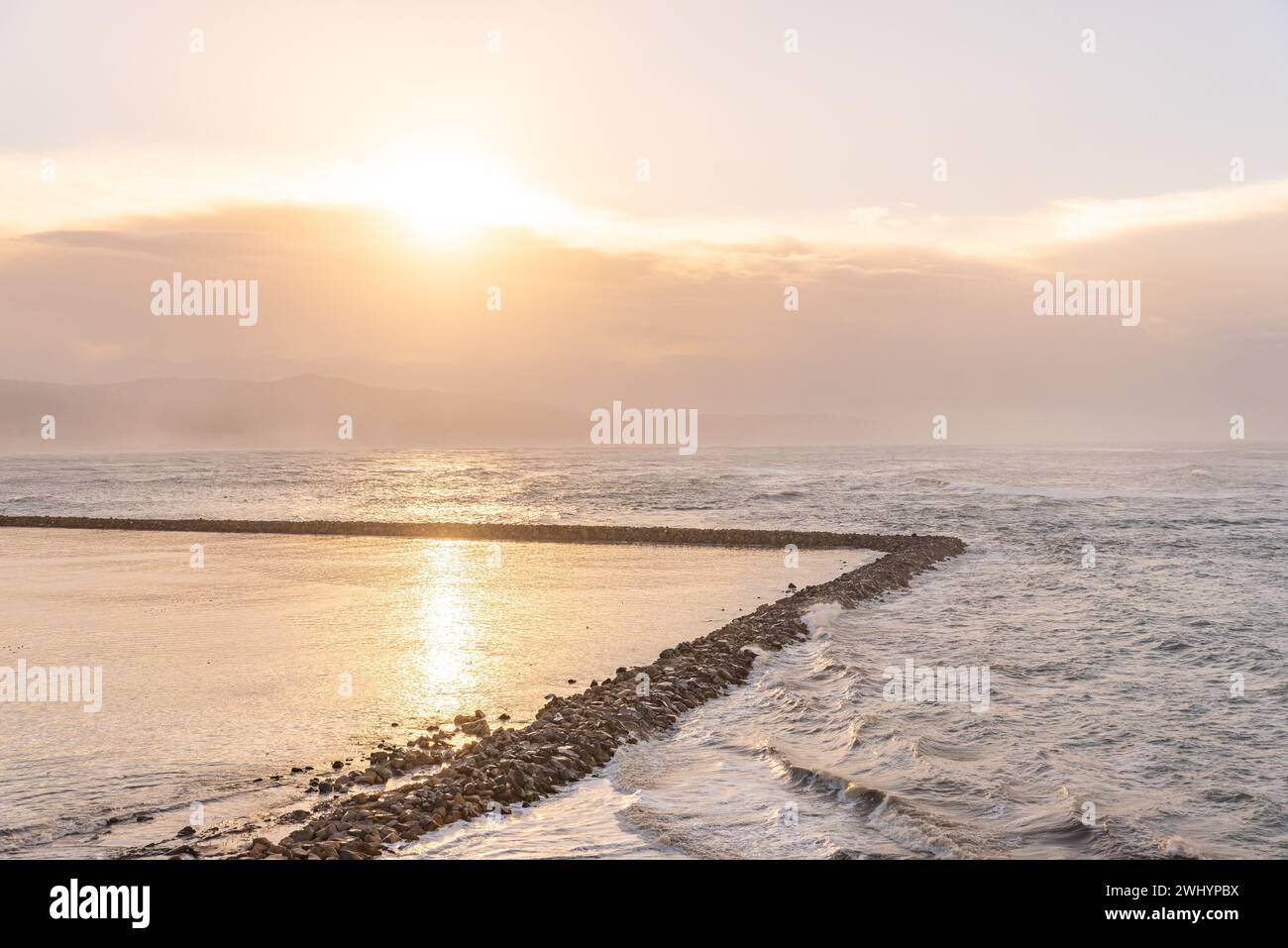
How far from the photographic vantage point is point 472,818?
8633mm

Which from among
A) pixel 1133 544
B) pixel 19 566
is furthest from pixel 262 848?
pixel 1133 544

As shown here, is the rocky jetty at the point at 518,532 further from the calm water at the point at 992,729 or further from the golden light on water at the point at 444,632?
the golden light on water at the point at 444,632

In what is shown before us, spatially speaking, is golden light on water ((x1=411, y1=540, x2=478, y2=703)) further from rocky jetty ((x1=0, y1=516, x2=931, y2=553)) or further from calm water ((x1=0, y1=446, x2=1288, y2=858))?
rocky jetty ((x1=0, y1=516, x2=931, y2=553))

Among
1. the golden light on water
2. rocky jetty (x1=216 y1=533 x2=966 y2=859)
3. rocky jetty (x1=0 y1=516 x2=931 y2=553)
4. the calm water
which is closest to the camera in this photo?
rocky jetty (x1=216 y1=533 x2=966 y2=859)

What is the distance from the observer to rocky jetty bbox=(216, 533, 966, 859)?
313 inches

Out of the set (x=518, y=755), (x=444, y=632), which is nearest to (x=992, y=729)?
(x=518, y=755)

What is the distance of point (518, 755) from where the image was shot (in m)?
10.0

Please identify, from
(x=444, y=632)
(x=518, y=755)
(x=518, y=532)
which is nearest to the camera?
(x=518, y=755)

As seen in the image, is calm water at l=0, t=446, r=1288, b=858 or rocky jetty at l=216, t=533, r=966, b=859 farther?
calm water at l=0, t=446, r=1288, b=858

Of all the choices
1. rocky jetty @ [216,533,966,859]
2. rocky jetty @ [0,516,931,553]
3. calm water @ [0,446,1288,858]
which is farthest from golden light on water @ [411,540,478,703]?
rocky jetty @ [0,516,931,553]

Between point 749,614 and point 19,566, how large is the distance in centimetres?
2272

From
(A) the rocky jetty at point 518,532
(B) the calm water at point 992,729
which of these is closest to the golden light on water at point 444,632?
(B) the calm water at point 992,729

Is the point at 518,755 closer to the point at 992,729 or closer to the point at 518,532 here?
the point at 992,729
